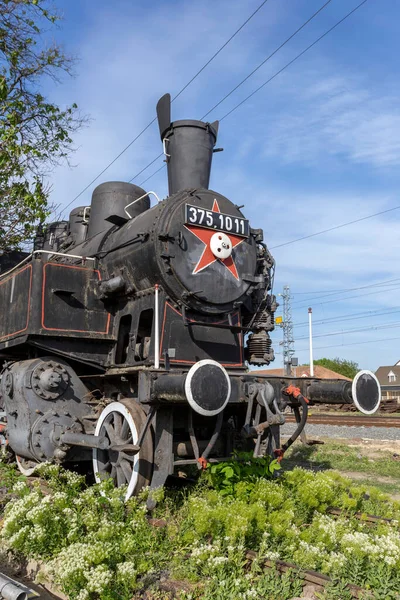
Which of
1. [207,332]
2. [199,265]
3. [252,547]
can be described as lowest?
[252,547]

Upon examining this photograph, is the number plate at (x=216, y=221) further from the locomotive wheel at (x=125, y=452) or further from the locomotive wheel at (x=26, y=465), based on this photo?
the locomotive wheel at (x=26, y=465)

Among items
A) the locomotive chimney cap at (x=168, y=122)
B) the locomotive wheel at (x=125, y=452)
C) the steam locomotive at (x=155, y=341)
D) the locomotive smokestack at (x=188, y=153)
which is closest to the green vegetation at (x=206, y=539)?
the locomotive wheel at (x=125, y=452)

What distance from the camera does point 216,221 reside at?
20.2 ft

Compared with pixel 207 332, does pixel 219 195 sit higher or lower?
higher

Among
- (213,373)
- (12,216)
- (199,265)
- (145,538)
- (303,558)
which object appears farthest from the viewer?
(12,216)

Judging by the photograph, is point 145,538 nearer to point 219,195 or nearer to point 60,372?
point 60,372

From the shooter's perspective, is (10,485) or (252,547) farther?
(10,485)

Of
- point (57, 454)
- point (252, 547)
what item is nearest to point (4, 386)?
point (57, 454)

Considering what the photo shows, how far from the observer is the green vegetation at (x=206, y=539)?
3480 mm

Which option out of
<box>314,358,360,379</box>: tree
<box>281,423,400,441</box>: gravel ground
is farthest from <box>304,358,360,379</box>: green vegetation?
<box>281,423,400,441</box>: gravel ground

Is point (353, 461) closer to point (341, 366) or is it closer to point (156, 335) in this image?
point (156, 335)

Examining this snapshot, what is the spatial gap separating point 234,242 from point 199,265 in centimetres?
68

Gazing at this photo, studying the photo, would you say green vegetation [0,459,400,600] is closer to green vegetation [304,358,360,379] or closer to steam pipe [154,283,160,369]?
steam pipe [154,283,160,369]

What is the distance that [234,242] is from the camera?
21.0 feet
